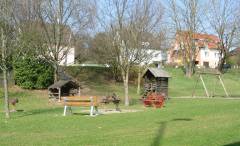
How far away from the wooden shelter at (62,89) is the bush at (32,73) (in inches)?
144

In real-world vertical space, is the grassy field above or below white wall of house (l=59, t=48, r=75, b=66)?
below

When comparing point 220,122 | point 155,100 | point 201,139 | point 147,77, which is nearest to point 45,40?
point 147,77

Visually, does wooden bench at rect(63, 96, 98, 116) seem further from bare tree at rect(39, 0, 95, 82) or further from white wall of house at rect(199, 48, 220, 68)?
white wall of house at rect(199, 48, 220, 68)

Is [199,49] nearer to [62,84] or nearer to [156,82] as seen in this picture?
[156,82]

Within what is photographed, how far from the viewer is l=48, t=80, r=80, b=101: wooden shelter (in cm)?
3503

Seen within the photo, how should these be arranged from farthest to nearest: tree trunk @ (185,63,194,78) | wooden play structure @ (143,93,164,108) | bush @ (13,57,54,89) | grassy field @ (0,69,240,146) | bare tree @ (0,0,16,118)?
tree trunk @ (185,63,194,78)
bush @ (13,57,54,89)
wooden play structure @ (143,93,164,108)
bare tree @ (0,0,16,118)
grassy field @ (0,69,240,146)

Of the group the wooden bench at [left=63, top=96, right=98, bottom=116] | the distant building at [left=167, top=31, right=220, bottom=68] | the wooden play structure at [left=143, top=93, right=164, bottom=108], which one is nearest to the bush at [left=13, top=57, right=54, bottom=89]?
the wooden play structure at [left=143, top=93, right=164, bottom=108]

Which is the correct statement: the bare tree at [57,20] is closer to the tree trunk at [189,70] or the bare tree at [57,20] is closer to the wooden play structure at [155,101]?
the wooden play structure at [155,101]

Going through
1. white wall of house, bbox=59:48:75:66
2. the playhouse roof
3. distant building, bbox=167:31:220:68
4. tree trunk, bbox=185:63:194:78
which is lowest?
the playhouse roof

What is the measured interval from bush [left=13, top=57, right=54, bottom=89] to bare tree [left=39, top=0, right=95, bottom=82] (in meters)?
1.39

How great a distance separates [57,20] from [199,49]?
40.6m

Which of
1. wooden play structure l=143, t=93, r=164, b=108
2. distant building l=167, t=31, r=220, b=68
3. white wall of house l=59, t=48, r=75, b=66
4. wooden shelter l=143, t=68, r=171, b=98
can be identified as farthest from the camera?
distant building l=167, t=31, r=220, b=68

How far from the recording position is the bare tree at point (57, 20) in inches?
1527

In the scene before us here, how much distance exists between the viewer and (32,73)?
39.8 m
